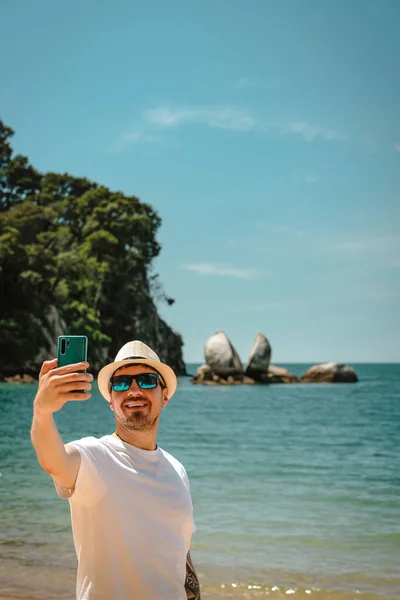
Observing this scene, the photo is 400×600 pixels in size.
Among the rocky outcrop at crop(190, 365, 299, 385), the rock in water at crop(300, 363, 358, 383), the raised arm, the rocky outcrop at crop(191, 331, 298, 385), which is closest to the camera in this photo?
the raised arm

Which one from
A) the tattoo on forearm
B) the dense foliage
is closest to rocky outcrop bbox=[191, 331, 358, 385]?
the dense foliage

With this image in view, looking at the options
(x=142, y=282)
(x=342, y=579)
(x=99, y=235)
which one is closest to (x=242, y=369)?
(x=142, y=282)

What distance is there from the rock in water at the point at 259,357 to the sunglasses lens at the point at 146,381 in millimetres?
54944

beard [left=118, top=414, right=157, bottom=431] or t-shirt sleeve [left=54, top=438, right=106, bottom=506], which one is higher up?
beard [left=118, top=414, right=157, bottom=431]

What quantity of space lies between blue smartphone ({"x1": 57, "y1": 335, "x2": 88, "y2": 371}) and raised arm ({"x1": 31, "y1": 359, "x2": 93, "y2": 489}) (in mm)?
36

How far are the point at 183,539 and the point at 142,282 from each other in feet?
186

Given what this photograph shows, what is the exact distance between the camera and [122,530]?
248 cm

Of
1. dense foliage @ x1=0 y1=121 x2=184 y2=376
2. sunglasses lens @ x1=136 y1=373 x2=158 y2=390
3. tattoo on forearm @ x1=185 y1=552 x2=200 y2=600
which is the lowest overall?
tattoo on forearm @ x1=185 y1=552 x2=200 y2=600

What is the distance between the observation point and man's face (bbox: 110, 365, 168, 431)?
2682mm

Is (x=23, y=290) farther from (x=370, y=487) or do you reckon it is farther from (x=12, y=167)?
(x=370, y=487)

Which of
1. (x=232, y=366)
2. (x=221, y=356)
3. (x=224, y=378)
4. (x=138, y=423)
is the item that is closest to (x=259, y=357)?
(x=232, y=366)

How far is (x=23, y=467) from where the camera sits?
40.7ft

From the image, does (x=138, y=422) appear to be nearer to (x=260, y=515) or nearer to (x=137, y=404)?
(x=137, y=404)

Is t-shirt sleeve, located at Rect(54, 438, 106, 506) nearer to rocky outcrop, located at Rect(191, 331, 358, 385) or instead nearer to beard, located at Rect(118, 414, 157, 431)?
beard, located at Rect(118, 414, 157, 431)
